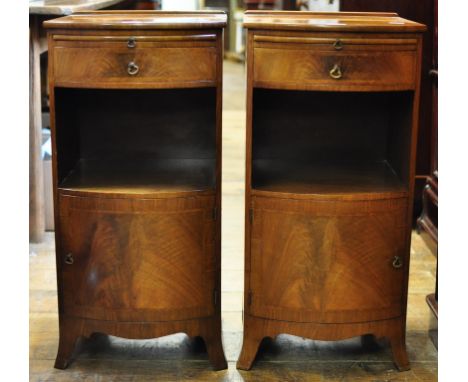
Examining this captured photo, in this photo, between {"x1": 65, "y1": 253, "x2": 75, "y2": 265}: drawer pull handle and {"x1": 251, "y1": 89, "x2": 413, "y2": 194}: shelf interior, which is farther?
{"x1": 251, "y1": 89, "x2": 413, "y2": 194}: shelf interior

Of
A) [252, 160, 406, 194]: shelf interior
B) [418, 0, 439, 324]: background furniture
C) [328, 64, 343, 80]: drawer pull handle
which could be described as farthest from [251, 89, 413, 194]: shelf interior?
[418, 0, 439, 324]: background furniture

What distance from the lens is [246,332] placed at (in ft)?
7.67

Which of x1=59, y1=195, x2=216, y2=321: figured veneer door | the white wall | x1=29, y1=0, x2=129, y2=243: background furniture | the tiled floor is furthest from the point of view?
the white wall

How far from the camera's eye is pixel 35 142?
3.37m

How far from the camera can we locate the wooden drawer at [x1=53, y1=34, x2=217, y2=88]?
82.7 inches

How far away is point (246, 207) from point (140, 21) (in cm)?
56

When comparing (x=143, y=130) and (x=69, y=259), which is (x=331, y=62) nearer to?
(x=143, y=130)

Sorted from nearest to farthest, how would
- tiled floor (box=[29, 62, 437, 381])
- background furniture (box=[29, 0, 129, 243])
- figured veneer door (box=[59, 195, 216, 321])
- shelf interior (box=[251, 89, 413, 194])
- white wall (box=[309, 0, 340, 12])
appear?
figured veneer door (box=[59, 195, 216, 321]) → tiled floor (box=[29, 62, 437, 381]) → shelf interior (box=[251, 89, 413, 194]) → background furniture (box=[29, 0, 129, 243]) → white wall (box=[309, 0, 340, 12])

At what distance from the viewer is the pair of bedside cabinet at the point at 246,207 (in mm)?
2107

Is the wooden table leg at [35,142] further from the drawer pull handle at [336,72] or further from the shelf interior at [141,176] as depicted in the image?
the drawer pull handle at [336,72]

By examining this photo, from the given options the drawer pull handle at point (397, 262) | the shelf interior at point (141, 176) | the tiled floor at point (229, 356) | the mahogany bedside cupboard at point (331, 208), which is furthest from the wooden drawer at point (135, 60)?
the tiled floor at point (229, 356)

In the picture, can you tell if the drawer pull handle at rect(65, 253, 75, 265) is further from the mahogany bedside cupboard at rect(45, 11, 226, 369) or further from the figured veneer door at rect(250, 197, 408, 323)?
the figured veneer door at rect(250, 197, 408, 323)
